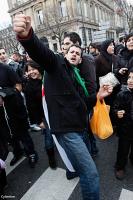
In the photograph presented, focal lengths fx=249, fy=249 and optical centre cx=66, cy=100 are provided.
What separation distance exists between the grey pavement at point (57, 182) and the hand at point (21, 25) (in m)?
2.29

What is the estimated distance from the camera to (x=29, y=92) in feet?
12.5

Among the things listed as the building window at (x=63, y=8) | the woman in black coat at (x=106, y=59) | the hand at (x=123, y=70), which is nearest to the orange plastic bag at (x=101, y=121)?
the hand at (x=123, y=70)

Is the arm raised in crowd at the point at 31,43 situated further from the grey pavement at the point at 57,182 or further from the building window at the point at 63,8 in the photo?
the building window at the point at 63,8

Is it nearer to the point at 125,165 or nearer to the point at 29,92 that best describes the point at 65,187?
the point at 125,165

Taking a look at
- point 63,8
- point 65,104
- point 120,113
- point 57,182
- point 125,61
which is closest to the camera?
point 65,104

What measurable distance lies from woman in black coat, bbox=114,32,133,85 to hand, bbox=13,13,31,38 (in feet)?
9.01

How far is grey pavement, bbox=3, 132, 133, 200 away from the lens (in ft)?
10.8

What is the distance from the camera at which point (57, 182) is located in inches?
144

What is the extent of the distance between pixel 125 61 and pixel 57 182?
7.97 ft

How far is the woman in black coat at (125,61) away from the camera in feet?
14.1

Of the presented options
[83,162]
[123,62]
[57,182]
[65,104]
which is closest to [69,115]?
[65,104]

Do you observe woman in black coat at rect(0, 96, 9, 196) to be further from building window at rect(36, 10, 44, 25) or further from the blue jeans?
building window at rect(36, 10, 44, 25)

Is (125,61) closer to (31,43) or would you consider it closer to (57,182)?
(57,182)

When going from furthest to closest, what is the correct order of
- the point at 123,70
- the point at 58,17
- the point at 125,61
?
1. the point at 58,17
2. the point at 125,61
3. the point at 123,70
